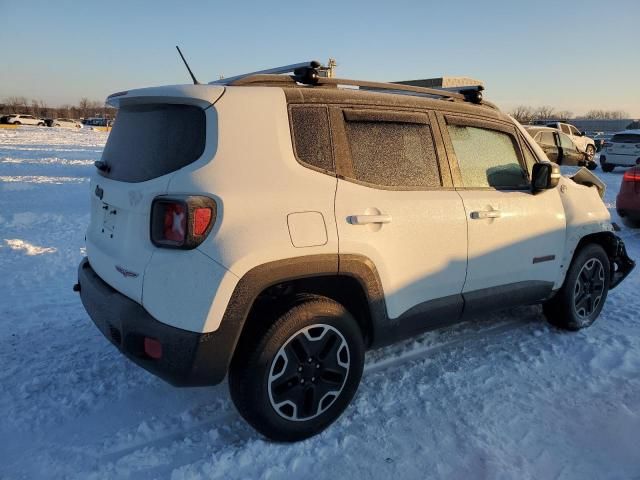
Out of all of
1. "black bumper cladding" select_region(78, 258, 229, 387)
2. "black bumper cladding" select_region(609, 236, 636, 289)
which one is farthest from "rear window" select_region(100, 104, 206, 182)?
"black bumper cladding" select_region(609, 236, 636, 289)

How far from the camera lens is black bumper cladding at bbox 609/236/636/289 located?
454 cm

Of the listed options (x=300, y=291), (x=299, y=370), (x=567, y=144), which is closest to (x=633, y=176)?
(x=300, y=291)

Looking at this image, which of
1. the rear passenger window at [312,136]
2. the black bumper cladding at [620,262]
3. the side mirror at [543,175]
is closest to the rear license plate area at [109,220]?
the rear passenger window at [312,136]

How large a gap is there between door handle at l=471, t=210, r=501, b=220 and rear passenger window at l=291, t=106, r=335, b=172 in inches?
45.2

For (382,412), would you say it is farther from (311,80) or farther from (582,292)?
(582,292)

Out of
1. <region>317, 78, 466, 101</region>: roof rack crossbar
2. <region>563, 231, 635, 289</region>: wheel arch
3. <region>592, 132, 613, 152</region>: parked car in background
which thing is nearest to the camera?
<region>317, 78, 466, 101</region>: roof rack crossbar

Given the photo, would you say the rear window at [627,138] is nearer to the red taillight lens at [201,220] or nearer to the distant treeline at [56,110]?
the red taillight lens at [201,220]

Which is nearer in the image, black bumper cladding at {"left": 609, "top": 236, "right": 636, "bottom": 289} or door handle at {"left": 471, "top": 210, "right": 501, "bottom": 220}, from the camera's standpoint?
door handle at {"left": 471, "top": 210, "right": 501, "bottom": 220}

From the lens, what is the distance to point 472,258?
3.36 m

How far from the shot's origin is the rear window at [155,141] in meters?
2.49

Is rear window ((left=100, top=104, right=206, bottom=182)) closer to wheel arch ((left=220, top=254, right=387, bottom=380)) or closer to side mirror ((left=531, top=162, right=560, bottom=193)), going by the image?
wheel arch ((left=220, top=254, right=387, bottom=380))

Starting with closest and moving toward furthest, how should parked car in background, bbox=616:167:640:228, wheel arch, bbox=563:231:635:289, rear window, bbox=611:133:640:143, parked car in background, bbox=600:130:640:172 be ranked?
wheel arch, bbox=563:231:635:289 < parked car in background, bbox=616:167:640:228 < parked car in background, bbox=600:130:640:172 < rear window, bbox=611:133:640:143

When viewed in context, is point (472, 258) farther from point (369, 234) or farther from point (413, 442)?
point (413, 442)

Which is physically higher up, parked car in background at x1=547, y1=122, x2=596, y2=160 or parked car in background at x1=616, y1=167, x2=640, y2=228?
parked car in background at x1=616, y1=167, x2=640, y2=228
